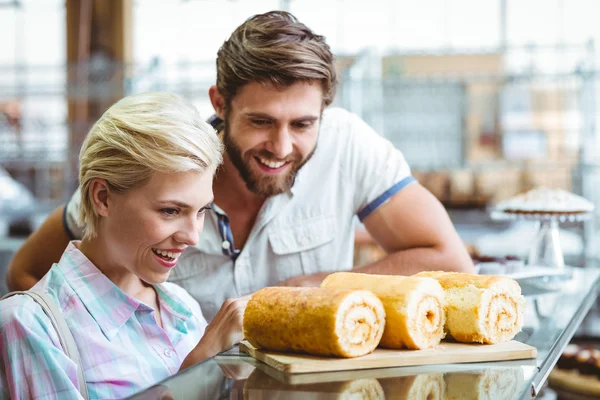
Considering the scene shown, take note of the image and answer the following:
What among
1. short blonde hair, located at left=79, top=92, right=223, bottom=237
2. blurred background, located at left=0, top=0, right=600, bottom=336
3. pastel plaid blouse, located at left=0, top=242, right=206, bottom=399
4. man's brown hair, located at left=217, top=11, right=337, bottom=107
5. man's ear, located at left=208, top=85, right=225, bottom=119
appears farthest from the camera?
blurred background, located at left=0, top=0, right=600, bottom=336

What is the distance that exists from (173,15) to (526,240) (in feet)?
14.7

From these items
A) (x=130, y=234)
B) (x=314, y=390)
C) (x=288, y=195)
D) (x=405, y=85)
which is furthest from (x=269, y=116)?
(x=405, y=85)

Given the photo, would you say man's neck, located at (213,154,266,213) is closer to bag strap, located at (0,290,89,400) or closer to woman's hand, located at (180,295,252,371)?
woman's hand, located at (180,295,252,371)

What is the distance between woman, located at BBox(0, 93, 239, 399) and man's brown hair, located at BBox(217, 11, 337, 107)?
0.41 metres

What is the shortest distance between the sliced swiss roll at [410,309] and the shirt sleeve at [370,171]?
91 centimetres

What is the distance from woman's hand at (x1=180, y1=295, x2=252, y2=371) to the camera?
4.32 ft

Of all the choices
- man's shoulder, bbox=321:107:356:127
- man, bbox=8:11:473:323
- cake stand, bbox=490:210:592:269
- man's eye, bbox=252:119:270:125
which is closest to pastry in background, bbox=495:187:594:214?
cake stand, bbox=490:210:592:269

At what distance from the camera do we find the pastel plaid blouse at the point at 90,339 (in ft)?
3.88

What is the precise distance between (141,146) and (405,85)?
3089 mm

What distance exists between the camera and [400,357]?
112 cm

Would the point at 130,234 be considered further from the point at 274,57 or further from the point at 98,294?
the point at 274,57

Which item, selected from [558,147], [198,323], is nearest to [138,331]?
[198,323]

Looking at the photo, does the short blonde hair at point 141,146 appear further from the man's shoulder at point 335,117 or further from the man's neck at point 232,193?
the man's shoulder at point 335,117

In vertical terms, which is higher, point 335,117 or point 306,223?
point 335,117
